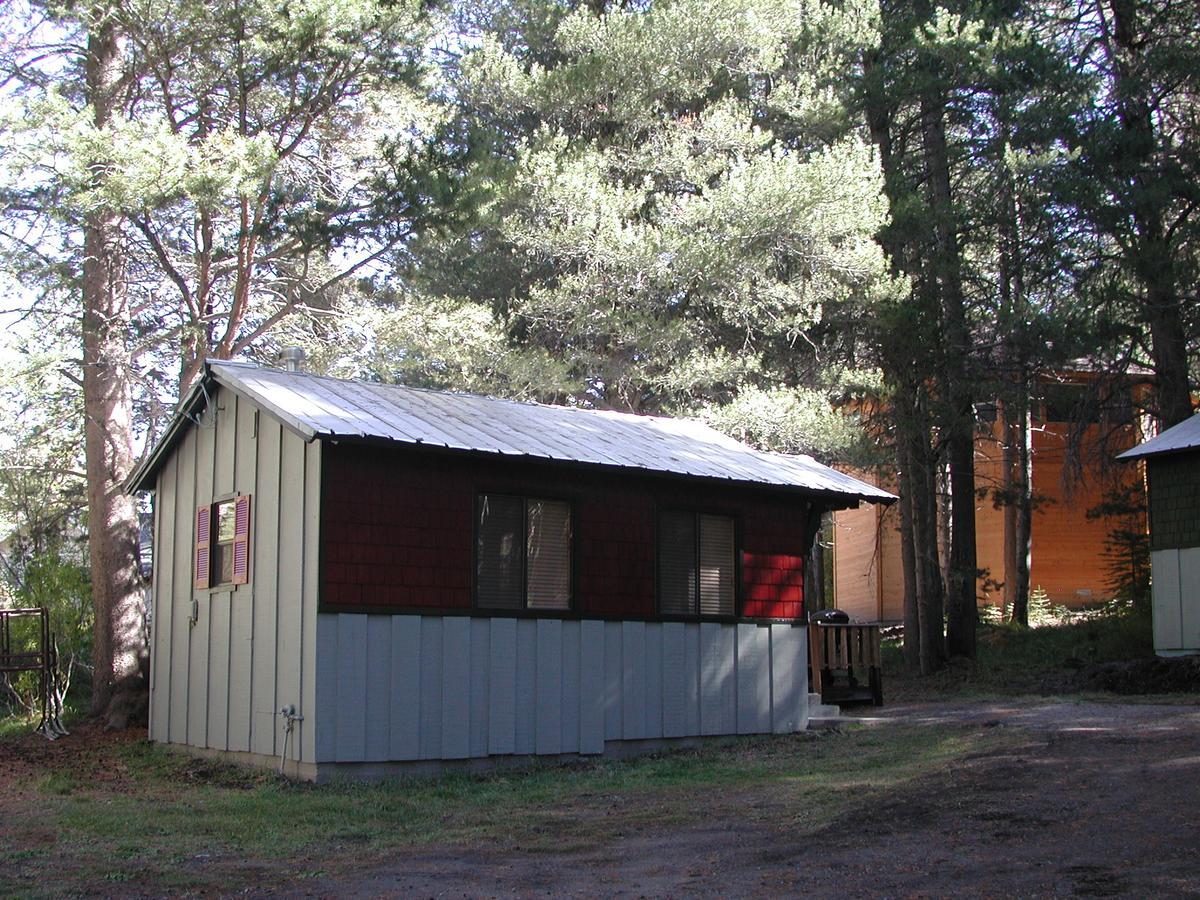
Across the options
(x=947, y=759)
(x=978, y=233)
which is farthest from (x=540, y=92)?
(x=947, y=759)

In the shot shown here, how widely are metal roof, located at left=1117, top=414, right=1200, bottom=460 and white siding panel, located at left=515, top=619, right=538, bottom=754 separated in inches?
432

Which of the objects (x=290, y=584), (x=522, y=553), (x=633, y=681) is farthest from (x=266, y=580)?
(x=633, y=681)

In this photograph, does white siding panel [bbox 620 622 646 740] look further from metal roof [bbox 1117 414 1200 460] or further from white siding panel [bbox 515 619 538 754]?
metal roof [bbox 1117 414 1200 460]

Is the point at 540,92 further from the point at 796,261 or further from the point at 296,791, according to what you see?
the point at 296,791

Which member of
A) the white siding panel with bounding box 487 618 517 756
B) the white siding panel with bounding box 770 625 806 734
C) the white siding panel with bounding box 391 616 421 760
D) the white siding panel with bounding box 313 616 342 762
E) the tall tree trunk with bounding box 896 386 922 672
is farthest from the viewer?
the tall tree trunk with bounding box 896 386 922 672

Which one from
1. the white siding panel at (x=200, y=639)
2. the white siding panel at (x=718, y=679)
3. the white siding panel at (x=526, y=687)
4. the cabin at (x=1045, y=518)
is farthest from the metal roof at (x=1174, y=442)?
the white siding panel at (x=200, y=639)

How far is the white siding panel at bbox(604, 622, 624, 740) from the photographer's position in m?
13.4

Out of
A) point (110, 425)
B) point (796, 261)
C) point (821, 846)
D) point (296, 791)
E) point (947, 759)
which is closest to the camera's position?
point (821, 846)

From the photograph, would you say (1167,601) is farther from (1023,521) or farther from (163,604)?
(163,604)

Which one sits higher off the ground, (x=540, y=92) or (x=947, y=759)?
(x=540, y=92)

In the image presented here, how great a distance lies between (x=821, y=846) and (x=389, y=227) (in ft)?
36.3

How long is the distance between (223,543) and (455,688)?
3.11m

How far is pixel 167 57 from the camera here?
15.9 metres

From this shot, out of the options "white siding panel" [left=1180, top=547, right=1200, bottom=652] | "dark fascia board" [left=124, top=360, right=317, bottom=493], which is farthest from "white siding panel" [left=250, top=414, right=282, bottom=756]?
"white siding panel" [left=1180, top=547, right=1200, bottom=652]
